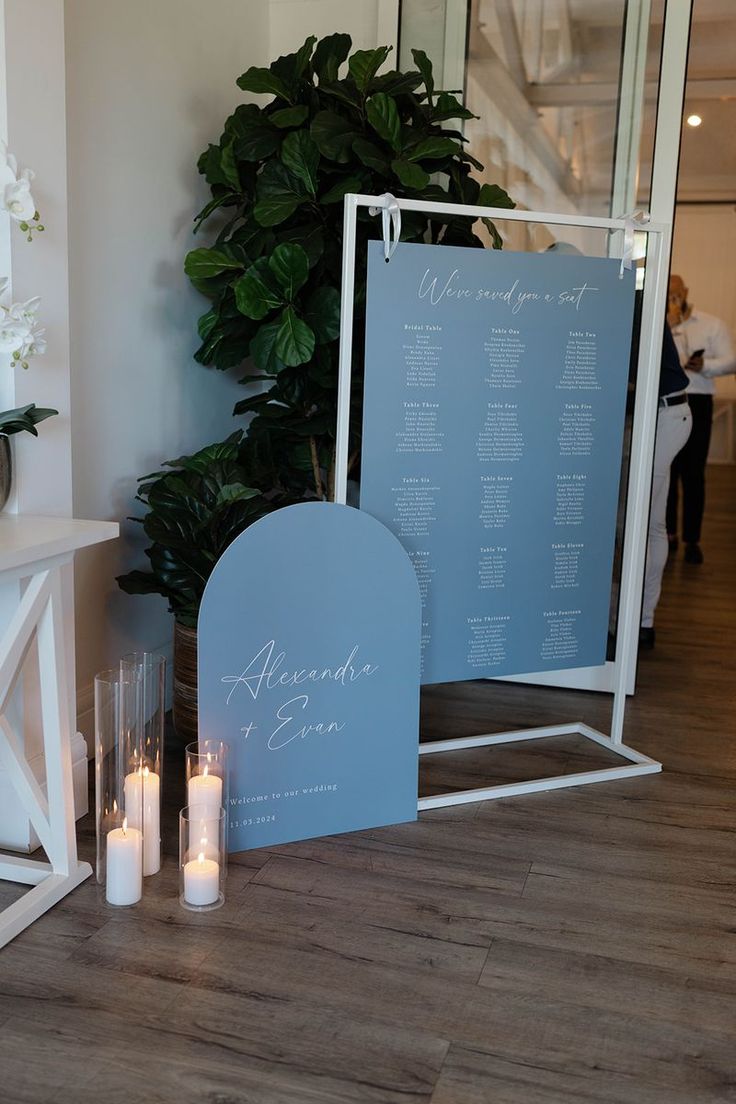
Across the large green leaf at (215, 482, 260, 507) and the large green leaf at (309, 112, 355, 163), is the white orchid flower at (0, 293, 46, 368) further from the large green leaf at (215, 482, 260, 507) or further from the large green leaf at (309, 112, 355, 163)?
the large green leaf at (309, 112, 355, 163)

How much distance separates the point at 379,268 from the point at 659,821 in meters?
1.50

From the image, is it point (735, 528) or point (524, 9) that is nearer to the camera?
point (524, 9)

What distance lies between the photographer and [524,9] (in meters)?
3.51

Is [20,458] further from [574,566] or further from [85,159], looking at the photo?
[574,566]

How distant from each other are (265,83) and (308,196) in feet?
1.06

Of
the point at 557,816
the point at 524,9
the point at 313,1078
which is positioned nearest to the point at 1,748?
the point at 313,1078

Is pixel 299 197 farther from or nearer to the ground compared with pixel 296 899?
farther from the ground

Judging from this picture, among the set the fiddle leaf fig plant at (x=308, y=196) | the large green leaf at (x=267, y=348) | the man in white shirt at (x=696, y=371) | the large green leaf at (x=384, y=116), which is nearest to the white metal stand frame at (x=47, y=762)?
the large green leaf at (x=267, y=348)

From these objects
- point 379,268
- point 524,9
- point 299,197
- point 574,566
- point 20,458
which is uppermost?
point 524,9

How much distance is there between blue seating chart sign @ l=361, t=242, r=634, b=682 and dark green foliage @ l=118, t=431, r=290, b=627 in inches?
17.5

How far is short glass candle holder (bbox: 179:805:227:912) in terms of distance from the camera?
2111 millimetres

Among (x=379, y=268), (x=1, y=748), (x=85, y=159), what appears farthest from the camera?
(x=85, y=159)

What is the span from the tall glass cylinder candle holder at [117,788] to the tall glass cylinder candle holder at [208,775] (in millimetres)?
113

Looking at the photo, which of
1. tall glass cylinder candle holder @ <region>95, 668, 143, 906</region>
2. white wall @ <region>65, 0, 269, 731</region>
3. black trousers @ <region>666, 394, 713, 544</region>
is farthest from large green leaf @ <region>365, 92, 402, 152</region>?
black trousers @ <region>666, 394, 713, 544</region>
